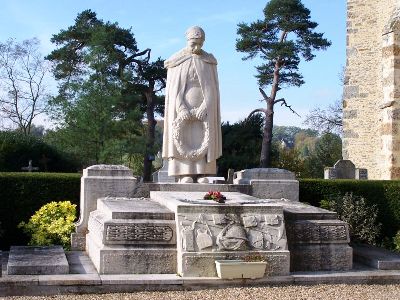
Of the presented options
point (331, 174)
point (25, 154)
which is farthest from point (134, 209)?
point (25, 154)

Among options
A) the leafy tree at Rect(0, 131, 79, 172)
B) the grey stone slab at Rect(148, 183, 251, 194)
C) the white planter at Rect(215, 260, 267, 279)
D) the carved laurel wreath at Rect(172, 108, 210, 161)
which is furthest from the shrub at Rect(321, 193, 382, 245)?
the leafy tree at Rect(0, 131, 79, 172)

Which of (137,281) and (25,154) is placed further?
(25,154)

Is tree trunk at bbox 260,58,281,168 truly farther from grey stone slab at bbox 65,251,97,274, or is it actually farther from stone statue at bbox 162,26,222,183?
grey stone slab at bbox 65,251,97,274

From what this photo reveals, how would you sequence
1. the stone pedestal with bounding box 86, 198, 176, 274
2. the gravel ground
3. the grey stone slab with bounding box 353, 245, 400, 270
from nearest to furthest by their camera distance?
the gravel ground < the stone pedestal with bounding box 86, 198, 176, 274 < the grey stone slab with bounding box 353, 245, 400, 270

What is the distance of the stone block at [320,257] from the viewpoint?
7.64 m

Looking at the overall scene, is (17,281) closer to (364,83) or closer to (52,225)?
(52,225)

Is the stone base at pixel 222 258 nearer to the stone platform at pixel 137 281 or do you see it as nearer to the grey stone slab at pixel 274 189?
the stone platform at pixel 137 281

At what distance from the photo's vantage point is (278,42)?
29656mm

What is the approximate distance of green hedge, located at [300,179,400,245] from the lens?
12.1 m

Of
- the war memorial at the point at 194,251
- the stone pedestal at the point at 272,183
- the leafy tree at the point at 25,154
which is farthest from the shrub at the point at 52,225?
the leafy tree at the point at 25,154

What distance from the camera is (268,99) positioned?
100 feet

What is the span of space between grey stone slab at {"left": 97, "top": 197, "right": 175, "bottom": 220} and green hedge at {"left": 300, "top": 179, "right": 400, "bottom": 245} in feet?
14.3

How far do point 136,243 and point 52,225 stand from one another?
315cm

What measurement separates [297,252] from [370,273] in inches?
35.8
